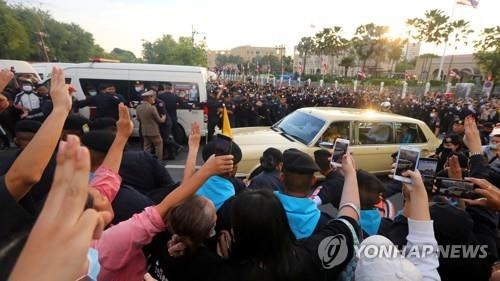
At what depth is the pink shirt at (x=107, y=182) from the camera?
6.59 ft

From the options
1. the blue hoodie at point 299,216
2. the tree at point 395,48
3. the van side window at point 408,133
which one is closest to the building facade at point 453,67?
the tree at point 395,48

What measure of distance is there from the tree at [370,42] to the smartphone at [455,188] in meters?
54.9

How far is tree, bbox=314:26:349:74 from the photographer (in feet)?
184

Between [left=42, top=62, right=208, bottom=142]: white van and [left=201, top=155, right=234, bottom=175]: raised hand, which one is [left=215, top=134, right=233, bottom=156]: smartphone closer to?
[left=201, top=155, right=234, bottom=175]: raised hand

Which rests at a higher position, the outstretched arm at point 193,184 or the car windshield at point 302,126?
the outstretched arm at point 193,184

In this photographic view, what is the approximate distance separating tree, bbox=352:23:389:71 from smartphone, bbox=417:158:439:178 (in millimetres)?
54894

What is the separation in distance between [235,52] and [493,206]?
172000 millimetres

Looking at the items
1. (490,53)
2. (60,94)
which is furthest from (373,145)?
(490,53)

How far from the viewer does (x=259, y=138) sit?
622 centimetres

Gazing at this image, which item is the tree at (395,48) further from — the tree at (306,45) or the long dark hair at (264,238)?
the long dark hair at (264,238)

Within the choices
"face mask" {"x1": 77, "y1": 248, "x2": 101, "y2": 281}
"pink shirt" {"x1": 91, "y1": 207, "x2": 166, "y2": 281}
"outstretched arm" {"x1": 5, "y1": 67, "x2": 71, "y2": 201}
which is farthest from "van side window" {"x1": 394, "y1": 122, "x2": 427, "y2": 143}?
"outstretched arm" {"x1": 5, "y1": 67, "x2": 71, "y2": 201}

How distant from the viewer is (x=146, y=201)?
2.28m

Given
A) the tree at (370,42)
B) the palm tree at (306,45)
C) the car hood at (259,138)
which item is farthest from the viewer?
the palm tree at (306,45)

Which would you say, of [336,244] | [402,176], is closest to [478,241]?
[402,176]
